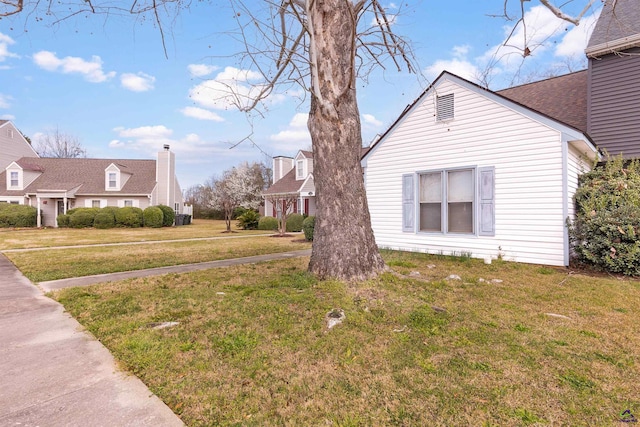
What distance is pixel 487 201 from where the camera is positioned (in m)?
7.92

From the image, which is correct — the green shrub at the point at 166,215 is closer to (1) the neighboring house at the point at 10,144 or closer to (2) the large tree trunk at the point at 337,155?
(1) the neighboring house at the point at 10,144

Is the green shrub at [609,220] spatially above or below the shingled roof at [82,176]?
below

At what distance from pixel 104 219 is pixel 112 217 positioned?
19.5 inches

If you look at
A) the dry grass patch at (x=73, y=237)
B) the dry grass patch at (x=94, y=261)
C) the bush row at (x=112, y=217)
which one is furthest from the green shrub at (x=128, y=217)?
the dry grass patch at (x=94, y=261)

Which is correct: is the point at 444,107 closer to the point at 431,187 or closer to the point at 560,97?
the point at 431,187

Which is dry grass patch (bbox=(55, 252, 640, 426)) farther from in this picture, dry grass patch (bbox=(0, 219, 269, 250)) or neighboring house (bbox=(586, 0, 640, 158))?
dry grass patch (bbox=(0, 219, 269, 250))

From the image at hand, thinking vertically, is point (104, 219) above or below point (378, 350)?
above

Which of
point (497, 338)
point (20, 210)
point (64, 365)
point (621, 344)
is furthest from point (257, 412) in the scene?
point (20, 210)

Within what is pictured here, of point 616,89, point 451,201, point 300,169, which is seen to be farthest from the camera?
point 300,169

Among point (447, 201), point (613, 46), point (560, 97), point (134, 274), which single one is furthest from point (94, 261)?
point (560, 97)

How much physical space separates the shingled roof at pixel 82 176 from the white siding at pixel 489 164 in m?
22.3

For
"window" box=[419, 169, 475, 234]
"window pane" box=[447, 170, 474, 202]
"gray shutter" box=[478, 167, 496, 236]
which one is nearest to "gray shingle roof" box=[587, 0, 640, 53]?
"gray shutter" box=[478, 167, 496, 236]

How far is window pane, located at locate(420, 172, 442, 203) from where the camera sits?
8.84 meters

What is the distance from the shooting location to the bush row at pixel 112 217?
21.7 m
